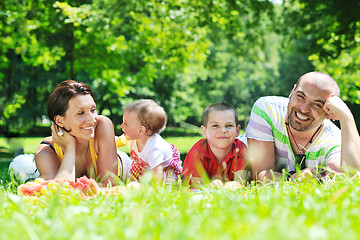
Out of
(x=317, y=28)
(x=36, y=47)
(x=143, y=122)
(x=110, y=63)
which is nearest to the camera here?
(x=143, y=122)

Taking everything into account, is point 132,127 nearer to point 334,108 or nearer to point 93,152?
point 93,152

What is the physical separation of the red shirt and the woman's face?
116cm

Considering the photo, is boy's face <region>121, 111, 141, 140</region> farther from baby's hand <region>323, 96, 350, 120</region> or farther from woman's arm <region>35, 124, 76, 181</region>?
baby's hand <region>323, 96, 350, 120</region>

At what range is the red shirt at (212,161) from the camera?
4.47m

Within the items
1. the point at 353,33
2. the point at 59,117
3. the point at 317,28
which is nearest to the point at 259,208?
the point at 59,117

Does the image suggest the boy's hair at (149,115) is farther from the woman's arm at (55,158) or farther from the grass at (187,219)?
the grass at (187,219)

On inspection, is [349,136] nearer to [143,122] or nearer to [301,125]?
[301,125]

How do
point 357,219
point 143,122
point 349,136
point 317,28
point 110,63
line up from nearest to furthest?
point 357,219
point 349,136
point 143,122
point 317,28
point 110,63

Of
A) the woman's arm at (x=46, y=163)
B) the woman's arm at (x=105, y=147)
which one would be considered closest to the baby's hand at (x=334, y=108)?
the woman's arm at (x=105, y=147)

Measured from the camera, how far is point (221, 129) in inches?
175

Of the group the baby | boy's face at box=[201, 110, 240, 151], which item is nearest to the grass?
boy's face at box=[201, 110, 240, 151]

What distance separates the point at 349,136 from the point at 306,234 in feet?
8.93

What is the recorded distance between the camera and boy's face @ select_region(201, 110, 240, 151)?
4.46m

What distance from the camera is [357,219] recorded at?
1862 millimetres
